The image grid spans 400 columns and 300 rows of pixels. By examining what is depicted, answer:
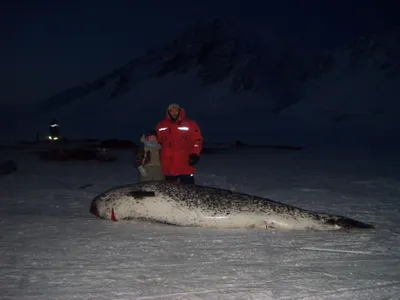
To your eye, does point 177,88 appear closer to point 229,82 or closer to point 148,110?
point 229,82

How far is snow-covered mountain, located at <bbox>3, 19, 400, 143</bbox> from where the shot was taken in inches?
3351

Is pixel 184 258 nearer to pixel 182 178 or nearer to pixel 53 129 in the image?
pixel 182 178

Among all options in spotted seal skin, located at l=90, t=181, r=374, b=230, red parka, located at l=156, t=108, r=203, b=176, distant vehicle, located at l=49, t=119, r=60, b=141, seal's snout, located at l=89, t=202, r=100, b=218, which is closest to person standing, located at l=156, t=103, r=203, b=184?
red parka, located at l=156, t=108, r=203, b=176

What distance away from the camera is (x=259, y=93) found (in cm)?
13750

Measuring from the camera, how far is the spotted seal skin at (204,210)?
6520 millimetres

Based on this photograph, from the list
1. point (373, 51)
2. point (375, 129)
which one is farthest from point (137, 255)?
point (373, 51)

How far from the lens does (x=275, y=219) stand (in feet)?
21.4

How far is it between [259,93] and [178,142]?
13132 cm

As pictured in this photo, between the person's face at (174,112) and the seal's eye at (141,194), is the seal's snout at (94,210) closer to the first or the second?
the seal's eye at (141,194)

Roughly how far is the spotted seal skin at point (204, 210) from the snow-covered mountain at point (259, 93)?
187 ft

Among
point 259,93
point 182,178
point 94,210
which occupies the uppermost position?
point 259,93

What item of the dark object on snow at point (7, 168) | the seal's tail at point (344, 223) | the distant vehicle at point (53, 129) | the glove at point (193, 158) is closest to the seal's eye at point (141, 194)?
the glove at point (193, 158)

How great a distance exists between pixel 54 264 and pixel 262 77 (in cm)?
15064

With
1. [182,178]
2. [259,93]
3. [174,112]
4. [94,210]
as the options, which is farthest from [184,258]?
[259,93]
